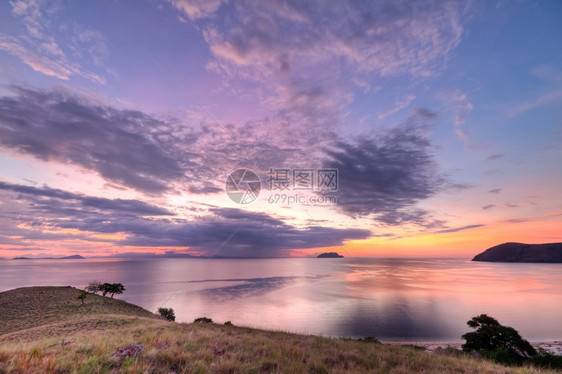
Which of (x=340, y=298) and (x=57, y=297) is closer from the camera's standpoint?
(x=57, y=297)

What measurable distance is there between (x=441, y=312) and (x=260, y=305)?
154 ft

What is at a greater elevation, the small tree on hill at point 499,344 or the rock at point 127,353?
the rock at point 127,353

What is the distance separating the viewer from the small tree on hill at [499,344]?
22516 millimetres

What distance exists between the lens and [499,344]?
2483 cm

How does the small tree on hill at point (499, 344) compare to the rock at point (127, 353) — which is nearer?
the rock at point (127, 353)

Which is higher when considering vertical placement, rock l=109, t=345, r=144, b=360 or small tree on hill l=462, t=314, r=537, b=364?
rock l=109, t=345, r=144, b=360

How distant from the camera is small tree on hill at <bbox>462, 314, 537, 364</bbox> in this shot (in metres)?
22.5

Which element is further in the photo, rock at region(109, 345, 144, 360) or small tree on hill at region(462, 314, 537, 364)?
small tree on hill at region(462, 314, 537, 364)

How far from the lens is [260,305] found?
68.9 meters

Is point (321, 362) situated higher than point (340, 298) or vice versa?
point (321, 362)

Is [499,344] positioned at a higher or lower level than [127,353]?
lower

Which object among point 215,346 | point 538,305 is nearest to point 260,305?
point 215,346

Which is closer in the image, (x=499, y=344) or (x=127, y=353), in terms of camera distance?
(x=127, y=353)

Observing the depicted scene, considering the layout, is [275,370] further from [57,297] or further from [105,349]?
[57,297]
